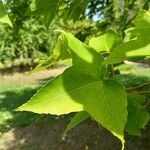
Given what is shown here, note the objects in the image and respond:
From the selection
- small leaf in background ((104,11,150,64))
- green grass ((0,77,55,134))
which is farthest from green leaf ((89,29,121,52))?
green grass ((0,77,55,134))

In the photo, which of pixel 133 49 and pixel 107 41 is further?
pixel 107 41

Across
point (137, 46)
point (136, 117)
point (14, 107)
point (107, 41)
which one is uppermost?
point (137, 46)

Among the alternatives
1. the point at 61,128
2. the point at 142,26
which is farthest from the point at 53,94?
the point at 61,128

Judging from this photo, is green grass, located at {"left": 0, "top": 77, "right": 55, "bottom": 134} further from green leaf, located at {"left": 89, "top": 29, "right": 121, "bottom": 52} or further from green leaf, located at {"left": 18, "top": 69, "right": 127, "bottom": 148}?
green leaf, located at {"left": 18, "top": 69, "right": 127, "bottom": 148}

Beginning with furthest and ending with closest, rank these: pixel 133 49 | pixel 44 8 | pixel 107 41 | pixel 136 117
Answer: pixel 44 8 < pixel 136 117 < pixel 107 41 < pixel 133 49

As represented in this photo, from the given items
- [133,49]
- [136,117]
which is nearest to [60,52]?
[133,49]

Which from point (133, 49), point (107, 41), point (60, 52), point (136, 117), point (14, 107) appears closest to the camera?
point (133, 49)

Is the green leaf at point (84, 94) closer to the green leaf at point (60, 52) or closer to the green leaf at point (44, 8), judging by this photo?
the green leaf at point (60, 52)

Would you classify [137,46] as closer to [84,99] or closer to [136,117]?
[84,99]
